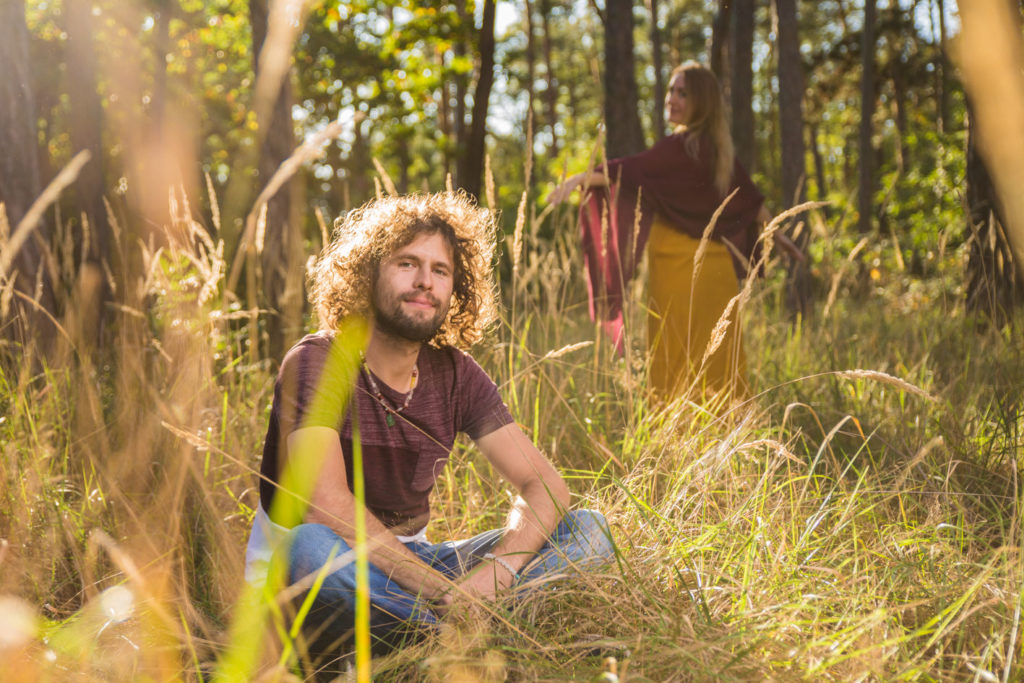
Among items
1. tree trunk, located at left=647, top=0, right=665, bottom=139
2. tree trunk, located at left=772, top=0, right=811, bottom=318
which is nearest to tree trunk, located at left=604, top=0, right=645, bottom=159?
tree trunk, located at left=772, top=0, right=811, bottom=318

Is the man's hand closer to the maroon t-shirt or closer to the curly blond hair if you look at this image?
the maroon t-shirt

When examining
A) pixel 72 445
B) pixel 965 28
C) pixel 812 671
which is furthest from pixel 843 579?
pixel 965 28

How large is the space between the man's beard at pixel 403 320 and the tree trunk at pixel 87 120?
3.66 meters

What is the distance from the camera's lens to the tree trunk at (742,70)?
8.98m

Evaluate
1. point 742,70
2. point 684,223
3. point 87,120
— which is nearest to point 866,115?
point 742,70

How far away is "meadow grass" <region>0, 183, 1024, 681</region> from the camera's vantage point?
1.47 meters

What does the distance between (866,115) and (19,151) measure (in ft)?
40.4

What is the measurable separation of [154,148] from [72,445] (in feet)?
26.6

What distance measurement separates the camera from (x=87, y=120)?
5320 millimetres

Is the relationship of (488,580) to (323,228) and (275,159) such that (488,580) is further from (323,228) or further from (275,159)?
(275,159)

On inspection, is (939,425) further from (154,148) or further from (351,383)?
(154,148)

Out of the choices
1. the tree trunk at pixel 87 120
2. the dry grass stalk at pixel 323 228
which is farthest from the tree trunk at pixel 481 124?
the tree trunk at pixel 87 120

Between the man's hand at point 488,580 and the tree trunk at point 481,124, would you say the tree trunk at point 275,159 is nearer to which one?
the tree trunk at point 481,124

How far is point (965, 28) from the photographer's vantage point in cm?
349
